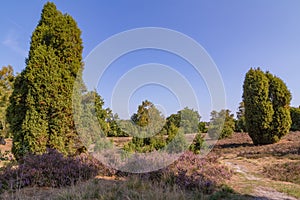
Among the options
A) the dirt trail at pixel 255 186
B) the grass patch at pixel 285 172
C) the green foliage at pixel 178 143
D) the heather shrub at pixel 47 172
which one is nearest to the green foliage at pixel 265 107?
the grass patch at pixel 285 172

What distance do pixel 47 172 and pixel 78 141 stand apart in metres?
2.24

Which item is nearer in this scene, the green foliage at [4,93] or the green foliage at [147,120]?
the green foliage at [147,120]

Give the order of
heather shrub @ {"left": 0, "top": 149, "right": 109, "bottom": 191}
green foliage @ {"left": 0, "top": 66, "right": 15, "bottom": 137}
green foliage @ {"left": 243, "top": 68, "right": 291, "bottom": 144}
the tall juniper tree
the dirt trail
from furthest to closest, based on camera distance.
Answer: green foliage @ {"left": 0, "top": 66, "right": 15, "bottom": 137}
green foliage @ {"left": 243, "top": 68, "right": 291, "bottom": 144}
the tall juniper tree
heather shrub @ {"left": 0, "top": 149, "right": 109, "bottom": 191}
the dirt trail

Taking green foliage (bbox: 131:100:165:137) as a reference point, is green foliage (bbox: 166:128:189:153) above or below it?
below

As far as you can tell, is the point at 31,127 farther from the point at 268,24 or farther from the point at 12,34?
the point at 268,24

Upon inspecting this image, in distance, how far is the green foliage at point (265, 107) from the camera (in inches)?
417

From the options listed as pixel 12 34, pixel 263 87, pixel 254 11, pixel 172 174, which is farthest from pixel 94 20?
pixel 263 87

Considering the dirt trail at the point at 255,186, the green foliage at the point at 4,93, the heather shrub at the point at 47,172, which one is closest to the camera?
the dirt trail at the point at 255,186

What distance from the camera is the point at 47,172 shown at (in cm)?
366

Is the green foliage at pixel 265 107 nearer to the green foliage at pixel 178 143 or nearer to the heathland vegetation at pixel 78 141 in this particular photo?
the heathland vegetation at pixel 78 141

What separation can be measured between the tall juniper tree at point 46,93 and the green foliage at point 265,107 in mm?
8986

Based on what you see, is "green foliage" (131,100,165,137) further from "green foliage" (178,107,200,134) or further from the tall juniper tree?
the tall juniper tree

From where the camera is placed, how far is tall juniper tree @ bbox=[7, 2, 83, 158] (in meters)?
5.12

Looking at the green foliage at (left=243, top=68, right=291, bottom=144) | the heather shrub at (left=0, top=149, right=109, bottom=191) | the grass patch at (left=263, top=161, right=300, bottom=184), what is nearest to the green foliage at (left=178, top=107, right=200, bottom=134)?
the grass patch at (left=263, top=161, right=300, bottom=184)
